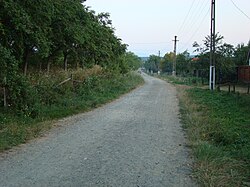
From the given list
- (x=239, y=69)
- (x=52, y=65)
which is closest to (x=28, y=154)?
(x=52, y=65)

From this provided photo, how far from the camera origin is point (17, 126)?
1006cm

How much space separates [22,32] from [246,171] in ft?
31.6

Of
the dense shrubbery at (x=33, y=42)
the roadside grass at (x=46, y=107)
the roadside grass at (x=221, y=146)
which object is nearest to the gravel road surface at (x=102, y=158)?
the roadside grass at (x=221, y=146)

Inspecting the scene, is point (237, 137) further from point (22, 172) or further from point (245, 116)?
point (22, 172)

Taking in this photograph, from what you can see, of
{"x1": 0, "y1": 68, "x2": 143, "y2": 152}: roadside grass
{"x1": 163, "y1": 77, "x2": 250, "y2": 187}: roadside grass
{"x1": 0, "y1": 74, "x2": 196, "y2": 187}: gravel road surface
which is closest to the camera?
{"x1": 0, "y1": 74, "x2": 196, "y2": 187}: gravel road surface

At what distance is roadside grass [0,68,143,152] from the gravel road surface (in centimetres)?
49

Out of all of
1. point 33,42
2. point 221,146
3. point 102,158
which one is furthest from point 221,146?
point 33,42

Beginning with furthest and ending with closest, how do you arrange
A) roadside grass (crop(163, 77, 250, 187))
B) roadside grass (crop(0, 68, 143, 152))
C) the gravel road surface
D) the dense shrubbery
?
the dense shrubbery < roadside grass (crop(0, 68, 143, 152)) < roadside grass (crop(163, 77, 250, 187)) < the gravel road surface

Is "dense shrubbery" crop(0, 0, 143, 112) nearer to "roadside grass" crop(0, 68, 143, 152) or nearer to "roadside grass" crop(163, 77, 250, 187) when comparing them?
"roadside grass" crop(0, 68, 143, 152)

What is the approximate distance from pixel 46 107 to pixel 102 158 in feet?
25.7

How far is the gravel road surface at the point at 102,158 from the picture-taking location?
5.66 metres

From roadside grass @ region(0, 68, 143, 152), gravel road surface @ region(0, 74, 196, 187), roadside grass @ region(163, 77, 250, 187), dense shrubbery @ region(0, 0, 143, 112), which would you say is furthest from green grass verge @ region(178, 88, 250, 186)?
dense shrubbery @ region(0, 0, 143, 112)

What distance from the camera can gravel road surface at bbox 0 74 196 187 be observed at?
566 cm

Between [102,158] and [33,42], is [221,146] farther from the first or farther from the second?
[33,42]
